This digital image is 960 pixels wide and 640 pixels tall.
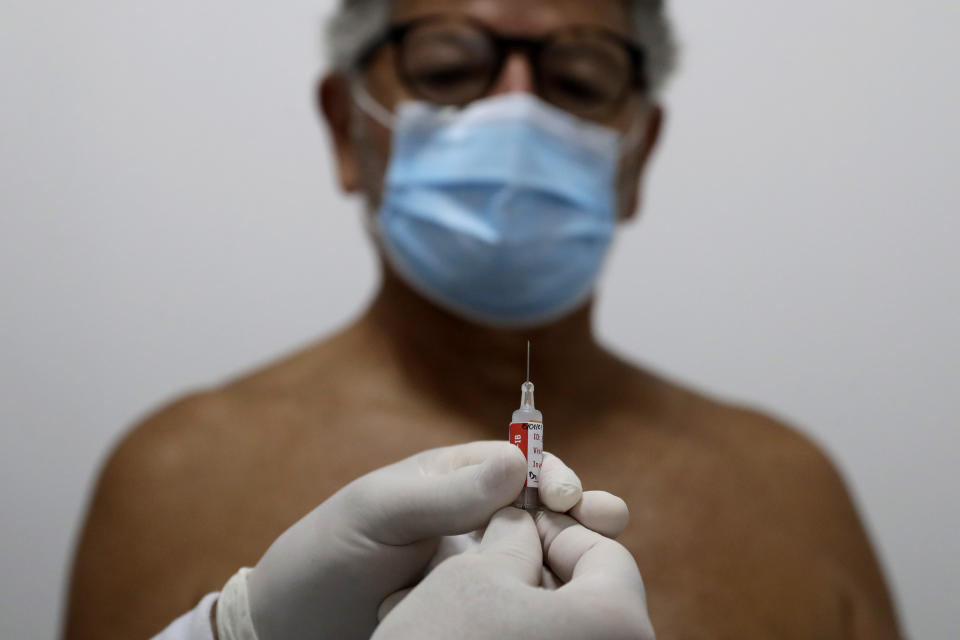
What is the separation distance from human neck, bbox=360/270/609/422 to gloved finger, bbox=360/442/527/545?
452mm

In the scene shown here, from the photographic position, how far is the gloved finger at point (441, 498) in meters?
0.58

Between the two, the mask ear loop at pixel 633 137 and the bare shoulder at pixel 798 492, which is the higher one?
the mask ear loop at pixel 633 137

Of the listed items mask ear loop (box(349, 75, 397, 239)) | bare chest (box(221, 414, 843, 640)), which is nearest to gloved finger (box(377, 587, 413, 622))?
bare chest (box(221, 414, 843, 640))

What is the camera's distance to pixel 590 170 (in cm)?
113

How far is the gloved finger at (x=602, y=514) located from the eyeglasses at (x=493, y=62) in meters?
0.65

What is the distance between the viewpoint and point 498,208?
1051 mm

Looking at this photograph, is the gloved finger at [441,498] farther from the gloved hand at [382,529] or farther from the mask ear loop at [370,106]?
the mask ear loop at [370,106]

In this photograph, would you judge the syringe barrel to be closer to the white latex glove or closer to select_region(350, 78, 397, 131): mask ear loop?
the white latex glove

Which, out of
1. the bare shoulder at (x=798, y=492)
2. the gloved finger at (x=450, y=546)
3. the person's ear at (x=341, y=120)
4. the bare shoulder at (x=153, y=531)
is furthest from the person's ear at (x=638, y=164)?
the gloved finger at (x=450, y=546)

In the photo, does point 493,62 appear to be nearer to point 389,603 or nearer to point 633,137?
point 633,137

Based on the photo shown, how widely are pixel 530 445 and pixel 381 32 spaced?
77 cm

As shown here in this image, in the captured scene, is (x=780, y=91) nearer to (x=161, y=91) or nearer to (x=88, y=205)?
(x=161, y=91)

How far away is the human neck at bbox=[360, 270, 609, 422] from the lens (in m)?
1.08

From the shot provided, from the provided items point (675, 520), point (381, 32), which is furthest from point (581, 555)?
point (381, 32)
